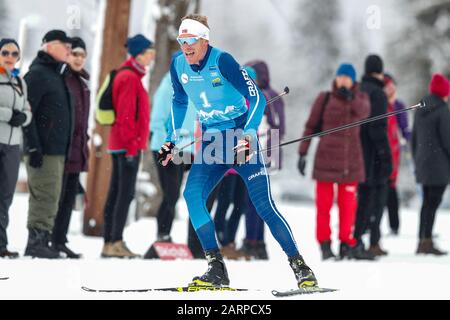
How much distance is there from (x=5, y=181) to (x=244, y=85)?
277 centimetres

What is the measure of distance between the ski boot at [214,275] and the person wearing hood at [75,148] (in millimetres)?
2831

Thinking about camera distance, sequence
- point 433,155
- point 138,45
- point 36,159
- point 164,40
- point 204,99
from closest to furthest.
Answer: point 204,99, point 36,159, point 138,45, point 433,155, point 164,40

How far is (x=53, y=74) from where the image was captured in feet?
26.7

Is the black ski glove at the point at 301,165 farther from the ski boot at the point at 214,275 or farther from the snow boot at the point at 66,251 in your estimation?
the ski boot at the point at 214,275

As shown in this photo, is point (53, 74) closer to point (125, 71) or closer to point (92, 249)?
point (125, 71)

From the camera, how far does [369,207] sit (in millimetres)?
9898

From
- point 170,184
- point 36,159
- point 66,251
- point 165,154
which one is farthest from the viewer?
point 170,184

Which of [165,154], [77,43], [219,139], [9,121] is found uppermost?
[77,43]

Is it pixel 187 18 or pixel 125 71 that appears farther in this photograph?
pixel 125 71

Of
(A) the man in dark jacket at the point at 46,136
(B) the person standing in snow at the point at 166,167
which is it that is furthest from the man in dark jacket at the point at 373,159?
(A) the man in dark jacket at the point at 46,136

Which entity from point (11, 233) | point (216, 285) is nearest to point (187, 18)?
point (216, 285)

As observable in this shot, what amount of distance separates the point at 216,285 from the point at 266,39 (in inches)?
1465

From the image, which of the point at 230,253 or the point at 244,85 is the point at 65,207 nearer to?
the point at 230,253

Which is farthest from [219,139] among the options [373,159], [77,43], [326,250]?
[373,159]
